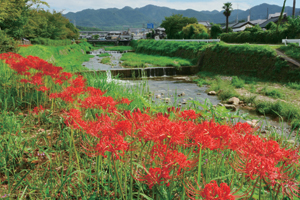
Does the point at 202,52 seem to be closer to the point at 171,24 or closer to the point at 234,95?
the point at 234,95

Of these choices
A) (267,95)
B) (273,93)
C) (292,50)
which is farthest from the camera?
(292,50)

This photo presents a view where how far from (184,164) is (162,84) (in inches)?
517

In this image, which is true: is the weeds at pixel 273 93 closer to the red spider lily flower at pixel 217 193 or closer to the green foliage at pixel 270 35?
the red spider lily flower at pixel 217 193

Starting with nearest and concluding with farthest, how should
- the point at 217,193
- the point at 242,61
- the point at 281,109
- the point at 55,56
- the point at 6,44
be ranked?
the point at 217,193
the point at 281,109
the point at 6,44
the point at 242,61
the point at 55,56

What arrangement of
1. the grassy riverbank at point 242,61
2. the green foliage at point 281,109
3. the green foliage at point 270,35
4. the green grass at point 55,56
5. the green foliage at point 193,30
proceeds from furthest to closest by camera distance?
the green foliage at point 193,30
the green foliage at point 270,35
the grassy riverbank at point 242,61
the green grass at point 55,56
the green foliage at point 281,109

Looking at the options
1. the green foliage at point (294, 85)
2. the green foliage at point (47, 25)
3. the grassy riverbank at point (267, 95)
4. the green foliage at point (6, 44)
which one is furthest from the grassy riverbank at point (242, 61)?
the green foliage at point (47, 25)

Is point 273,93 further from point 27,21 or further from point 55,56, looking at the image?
point 27,21

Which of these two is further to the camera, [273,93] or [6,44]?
[6,44]

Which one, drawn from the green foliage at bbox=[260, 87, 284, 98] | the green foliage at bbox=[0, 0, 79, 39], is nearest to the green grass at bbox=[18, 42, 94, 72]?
the green foliage at bbox=[0, 0, 79, 39]

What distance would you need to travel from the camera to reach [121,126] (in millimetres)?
1398

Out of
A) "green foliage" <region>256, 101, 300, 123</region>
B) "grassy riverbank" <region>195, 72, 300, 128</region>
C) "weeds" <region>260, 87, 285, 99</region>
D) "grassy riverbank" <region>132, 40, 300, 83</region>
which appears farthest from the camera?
"grassy riverbank" <region>132, 40, 300, 83</region>

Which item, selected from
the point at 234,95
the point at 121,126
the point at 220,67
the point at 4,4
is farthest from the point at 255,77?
the point at 121,126

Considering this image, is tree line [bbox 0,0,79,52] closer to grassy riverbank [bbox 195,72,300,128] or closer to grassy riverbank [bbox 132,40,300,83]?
grassy riverbank [bbox 195,72,300,128]

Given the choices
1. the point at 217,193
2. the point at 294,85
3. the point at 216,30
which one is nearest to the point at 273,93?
the point at 294,85
